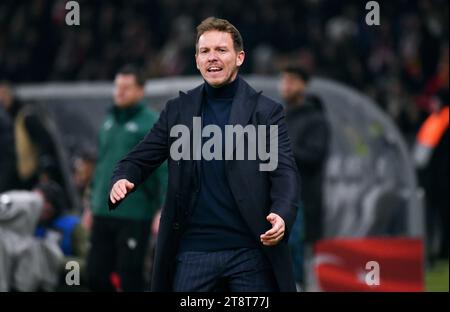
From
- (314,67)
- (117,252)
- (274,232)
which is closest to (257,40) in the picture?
(314,67)

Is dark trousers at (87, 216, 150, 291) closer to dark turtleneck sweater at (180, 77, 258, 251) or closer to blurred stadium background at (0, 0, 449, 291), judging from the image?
dark turtleneck sweater at (180, 77, 258, 251)

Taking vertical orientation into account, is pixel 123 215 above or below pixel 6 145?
below

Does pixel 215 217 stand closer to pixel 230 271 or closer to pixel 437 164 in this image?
pixel 230 271

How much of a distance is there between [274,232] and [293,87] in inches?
208

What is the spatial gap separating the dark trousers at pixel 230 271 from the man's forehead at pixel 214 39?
3.35 feet

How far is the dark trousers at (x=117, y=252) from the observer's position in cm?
1077

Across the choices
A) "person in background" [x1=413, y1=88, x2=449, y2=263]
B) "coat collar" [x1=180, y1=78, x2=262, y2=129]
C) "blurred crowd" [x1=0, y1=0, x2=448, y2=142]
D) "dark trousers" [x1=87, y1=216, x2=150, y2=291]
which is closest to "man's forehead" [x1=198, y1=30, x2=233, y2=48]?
"coat collar" [x1=180, y1=78, x2=262, y2=129]

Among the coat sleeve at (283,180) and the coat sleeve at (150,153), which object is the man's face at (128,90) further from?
the coat sleeve at (283,180)

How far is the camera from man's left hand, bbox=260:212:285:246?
7016mm

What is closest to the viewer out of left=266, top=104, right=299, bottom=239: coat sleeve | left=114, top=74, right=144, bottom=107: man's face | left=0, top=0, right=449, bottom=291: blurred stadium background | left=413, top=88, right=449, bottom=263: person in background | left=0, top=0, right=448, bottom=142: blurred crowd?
left=266, top=104, right=299, bottom=239: coat sleeve

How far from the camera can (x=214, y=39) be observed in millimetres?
7379

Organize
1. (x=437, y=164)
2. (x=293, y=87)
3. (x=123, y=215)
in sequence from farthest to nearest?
1. (x=437, y=164)
2. (x=293, y=87)
3. (x=123, y=215)

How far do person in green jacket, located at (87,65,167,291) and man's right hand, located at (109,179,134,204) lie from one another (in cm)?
333
